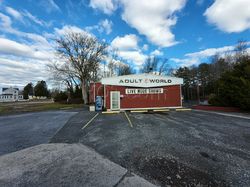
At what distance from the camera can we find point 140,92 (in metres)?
15.8

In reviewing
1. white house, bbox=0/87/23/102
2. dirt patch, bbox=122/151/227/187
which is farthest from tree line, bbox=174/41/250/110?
white house, bbox=0/87/23/102

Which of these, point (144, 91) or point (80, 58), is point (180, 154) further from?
point (80, 58)

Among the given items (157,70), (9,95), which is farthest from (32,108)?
(9,95)

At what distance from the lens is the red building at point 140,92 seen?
15.3 m

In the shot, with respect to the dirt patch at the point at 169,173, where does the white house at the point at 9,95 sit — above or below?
above

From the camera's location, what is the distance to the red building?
15.3 metres

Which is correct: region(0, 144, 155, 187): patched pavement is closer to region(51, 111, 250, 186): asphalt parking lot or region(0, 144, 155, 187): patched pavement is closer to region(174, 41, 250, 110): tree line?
region(51, 111, 250, 186): asphalt parking lot

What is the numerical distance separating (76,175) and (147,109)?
12.9m

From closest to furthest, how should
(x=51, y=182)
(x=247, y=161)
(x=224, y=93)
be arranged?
(x=51, y=182)
(x=247, y=161)
(x=224, y=93)

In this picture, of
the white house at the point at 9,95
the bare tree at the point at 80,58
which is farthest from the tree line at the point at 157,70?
the white house at the point at 9,95

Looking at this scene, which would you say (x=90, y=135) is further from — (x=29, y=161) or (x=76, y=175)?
(x=76, y=175)

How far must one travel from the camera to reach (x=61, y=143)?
18.1 ft

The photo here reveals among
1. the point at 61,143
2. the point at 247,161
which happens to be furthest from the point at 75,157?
the point at 247,161

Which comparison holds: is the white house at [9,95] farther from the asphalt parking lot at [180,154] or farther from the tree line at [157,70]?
the asphalt parking lot at [180,154]
